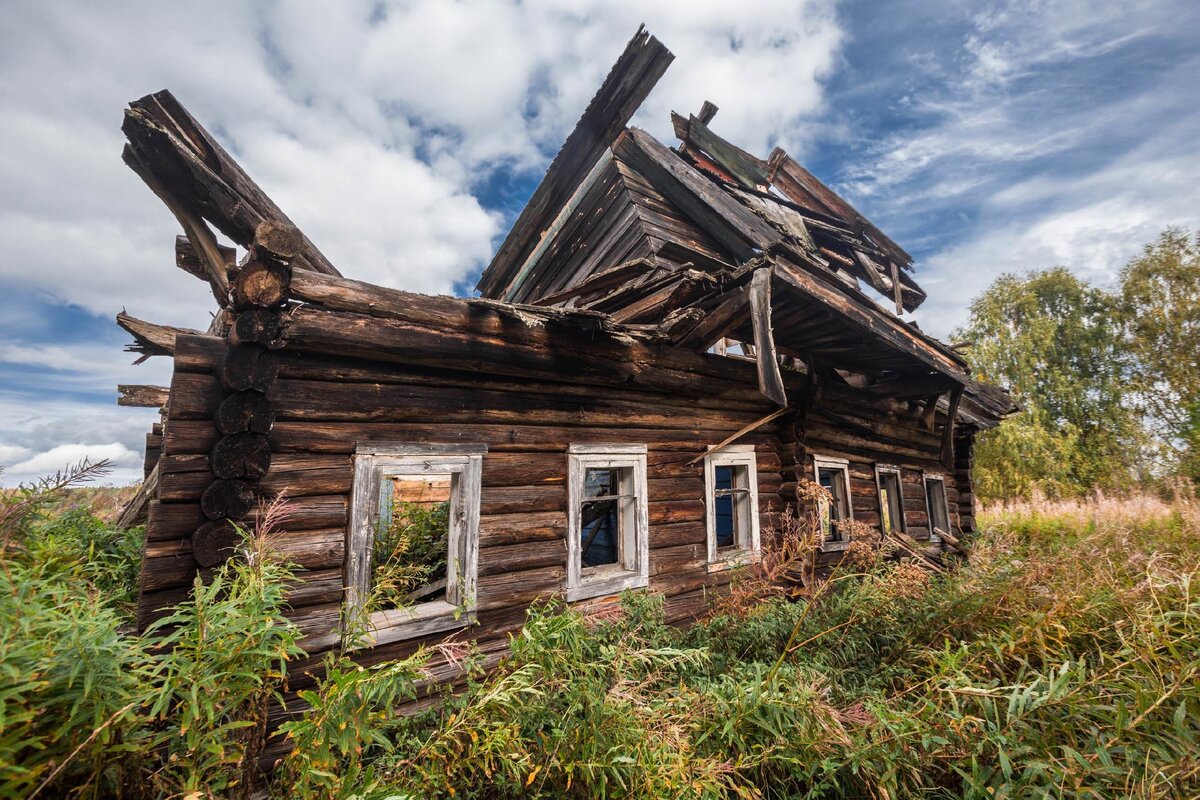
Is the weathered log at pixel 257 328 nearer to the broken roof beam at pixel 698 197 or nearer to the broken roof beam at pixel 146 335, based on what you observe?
the broken roof beam at pixel 146 335

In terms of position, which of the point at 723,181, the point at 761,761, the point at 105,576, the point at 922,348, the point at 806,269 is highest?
the point at 723,181

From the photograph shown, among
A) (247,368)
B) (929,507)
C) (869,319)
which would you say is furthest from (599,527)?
(929,507)

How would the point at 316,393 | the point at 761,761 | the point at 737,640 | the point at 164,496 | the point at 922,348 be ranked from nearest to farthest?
the point at 761,761
the point at 164,496
the point at 316,393
the point at 737,640
the point at 922,348

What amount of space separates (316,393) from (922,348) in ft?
23.7

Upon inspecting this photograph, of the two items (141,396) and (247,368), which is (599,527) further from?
(141,396)

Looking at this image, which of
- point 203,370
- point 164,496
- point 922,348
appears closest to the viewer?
point 164,496

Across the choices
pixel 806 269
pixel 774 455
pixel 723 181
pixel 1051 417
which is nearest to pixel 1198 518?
pixel 774 455

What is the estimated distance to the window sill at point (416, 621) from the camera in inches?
138

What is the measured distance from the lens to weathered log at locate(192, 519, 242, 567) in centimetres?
292

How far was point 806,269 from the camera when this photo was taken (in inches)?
204

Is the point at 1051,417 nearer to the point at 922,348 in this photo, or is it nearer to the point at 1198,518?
the point at 1198,518

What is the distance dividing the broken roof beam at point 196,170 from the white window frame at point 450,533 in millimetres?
1678

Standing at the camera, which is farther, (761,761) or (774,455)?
(774,455)

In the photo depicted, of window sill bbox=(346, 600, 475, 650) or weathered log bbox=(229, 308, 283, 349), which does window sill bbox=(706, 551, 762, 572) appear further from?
weathered log bbox=(229, 308, 283, 349)
